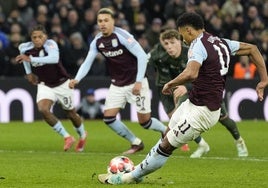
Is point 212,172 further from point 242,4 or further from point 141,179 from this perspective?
point 242,4

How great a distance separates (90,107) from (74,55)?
1601 millimetres

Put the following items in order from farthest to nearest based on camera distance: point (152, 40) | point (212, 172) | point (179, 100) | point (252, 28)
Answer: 1. point (252, 28)
2. point (152, 40)
3. point (179, 100)
4. point (212, 172)

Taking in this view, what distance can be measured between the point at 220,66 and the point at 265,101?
42.0 feet

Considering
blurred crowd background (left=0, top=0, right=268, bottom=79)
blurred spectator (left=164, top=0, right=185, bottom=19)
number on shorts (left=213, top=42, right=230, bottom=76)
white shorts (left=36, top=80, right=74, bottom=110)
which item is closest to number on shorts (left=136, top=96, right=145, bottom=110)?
white shorts (left=36, top=80, right=74, bottom=110)

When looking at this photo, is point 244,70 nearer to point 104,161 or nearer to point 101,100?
point 101,100

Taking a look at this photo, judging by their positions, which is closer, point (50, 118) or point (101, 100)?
point (50, 118)

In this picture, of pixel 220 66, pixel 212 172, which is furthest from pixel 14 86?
pixel 220 66

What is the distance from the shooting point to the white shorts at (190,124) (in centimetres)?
1120

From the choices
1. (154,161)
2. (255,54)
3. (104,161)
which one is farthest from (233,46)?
(104,161)

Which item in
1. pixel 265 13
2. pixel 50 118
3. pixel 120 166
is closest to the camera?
pixel 120 166

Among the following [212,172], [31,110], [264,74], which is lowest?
[31,110]

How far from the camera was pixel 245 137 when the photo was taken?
782 inches

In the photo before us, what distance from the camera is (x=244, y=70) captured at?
25297 mm

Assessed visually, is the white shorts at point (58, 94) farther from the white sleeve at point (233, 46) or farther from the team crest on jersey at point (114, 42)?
the white sleeve at point (233, 46)
